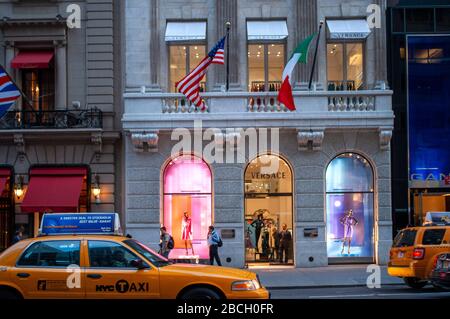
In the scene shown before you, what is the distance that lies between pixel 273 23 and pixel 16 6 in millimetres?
9878

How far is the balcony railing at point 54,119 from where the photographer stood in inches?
919

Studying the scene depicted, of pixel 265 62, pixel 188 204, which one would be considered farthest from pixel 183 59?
pixel 188 204

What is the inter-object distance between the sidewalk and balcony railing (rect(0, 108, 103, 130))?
324 inches

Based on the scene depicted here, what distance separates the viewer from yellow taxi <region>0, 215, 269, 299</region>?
987 centimetres

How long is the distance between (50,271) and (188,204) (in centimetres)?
1331

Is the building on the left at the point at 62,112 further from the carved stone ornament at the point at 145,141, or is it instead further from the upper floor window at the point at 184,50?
the upper floor window at the point at 184,50

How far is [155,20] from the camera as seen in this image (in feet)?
77.4

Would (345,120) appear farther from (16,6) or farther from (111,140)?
(16,6)

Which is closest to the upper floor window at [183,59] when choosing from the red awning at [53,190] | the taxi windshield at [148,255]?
the red awning at [53,190]

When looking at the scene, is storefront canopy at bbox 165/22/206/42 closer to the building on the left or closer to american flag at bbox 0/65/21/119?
the building on the left

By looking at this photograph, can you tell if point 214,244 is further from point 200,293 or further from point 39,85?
point 200,293

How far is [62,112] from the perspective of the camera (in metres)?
23.4

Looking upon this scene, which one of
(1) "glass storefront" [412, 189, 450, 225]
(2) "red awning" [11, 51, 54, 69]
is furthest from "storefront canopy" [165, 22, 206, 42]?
(1) "glass storefront" [412, 189, 450, 225]
